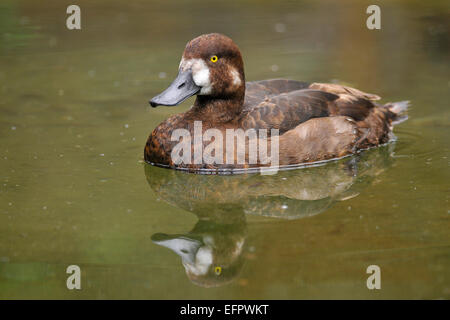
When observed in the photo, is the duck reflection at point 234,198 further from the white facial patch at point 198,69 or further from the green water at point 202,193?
the white facial patch at point 198,69

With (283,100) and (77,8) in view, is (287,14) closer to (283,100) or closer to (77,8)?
(77,8)

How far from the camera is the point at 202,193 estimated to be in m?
7.07

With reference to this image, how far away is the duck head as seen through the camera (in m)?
7.32

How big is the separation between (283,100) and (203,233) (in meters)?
2.09

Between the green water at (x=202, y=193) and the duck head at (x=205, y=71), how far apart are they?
836 millimetres

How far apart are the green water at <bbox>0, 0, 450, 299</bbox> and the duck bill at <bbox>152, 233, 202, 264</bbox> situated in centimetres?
5

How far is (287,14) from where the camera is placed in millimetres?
14719

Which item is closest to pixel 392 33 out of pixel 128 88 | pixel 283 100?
pixel 128 88

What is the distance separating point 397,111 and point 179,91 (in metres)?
2.92

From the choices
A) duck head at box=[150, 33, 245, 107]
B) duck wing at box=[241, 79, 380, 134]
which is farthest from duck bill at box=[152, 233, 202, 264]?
duck wing at box=[241, 79, 380, 134]

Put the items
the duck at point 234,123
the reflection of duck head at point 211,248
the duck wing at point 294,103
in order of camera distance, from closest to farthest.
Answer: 1. the reflection of duck head at point 211,248
2. the duck at point 234,123
3. the duck wing at point 294,103

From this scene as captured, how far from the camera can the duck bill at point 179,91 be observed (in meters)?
7.28

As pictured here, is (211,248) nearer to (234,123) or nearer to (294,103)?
(234,123)

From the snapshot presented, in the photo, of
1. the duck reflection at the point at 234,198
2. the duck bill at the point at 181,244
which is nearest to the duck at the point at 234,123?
the duck reflection at the point at 234,198
